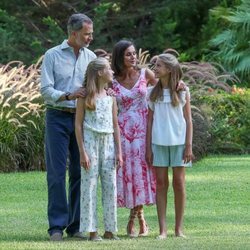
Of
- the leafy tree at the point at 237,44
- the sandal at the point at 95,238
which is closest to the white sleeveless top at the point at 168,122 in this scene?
the sandal at the point at 95,238

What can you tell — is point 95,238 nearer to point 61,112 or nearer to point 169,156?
point 169,156

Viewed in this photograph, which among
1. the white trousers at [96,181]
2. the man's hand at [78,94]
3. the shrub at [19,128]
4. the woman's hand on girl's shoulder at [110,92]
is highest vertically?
the man's hand at [78,94]

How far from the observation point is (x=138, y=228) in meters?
11.7

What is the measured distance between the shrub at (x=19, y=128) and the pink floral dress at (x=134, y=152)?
711 centimetres

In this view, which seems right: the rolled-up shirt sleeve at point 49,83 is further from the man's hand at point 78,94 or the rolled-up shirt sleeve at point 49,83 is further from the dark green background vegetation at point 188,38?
the dark green background vegetation at point 188,38

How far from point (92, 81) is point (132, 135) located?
77 cm

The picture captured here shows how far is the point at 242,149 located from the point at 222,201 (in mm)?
8280

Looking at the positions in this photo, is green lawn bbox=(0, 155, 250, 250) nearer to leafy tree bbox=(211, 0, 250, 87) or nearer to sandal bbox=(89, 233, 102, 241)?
sandal bbox=(89, 233, 102, 241)

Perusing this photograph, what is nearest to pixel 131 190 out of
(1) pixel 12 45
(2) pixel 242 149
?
(2) pixel 242 149

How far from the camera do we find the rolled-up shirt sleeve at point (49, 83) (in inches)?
419

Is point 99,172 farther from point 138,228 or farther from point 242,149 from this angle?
point 242,149

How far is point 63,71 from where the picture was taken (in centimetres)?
1087

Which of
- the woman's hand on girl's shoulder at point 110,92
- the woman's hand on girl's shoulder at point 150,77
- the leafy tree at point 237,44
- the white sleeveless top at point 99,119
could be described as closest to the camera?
the white sleeveless top at point 99,119

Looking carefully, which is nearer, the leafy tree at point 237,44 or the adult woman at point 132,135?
the adult woman at point 132,135
